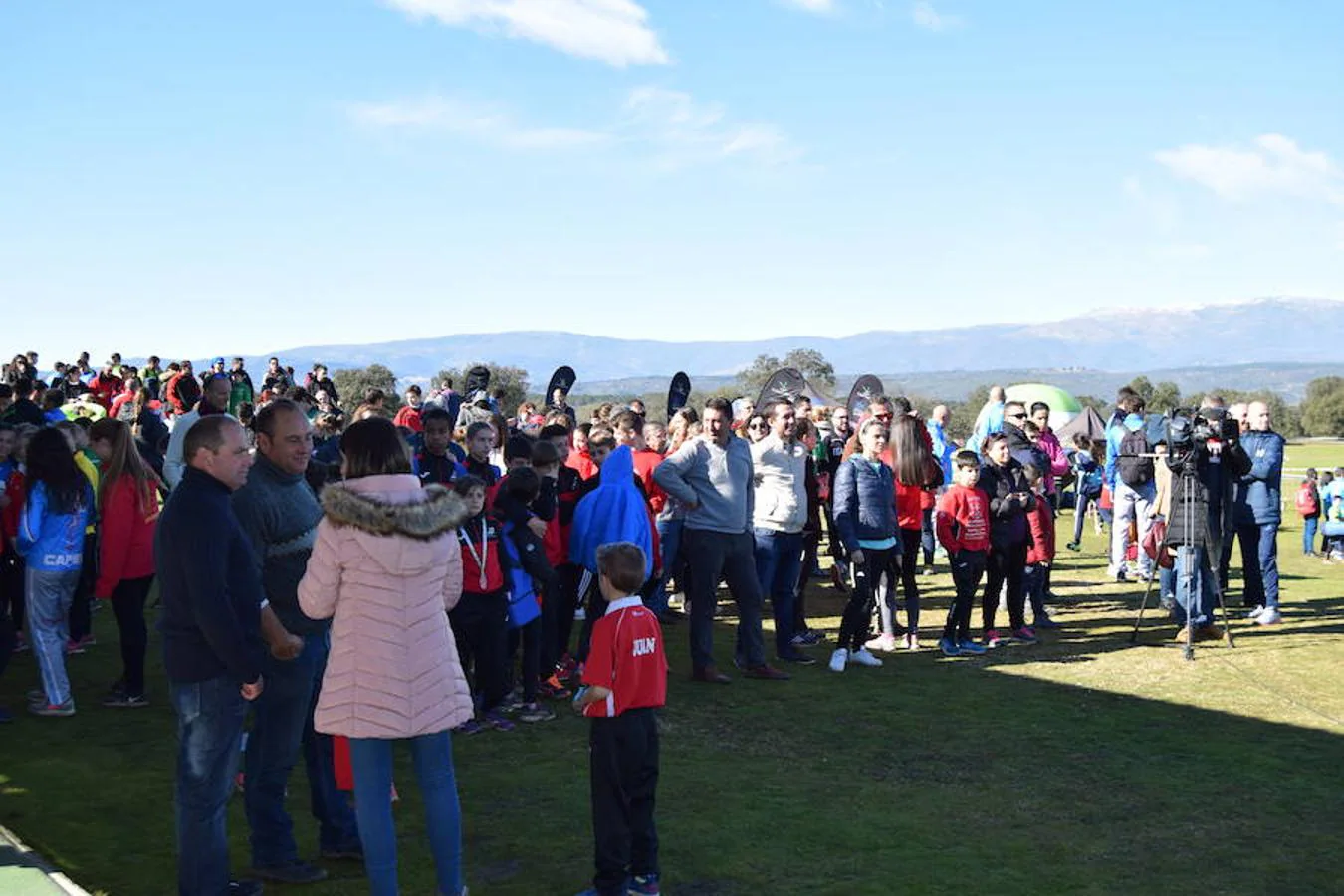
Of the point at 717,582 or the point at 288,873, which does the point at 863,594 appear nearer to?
the point at 717,582

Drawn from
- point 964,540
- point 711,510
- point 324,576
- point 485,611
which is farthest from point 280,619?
point 964,540

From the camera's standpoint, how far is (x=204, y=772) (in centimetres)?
457

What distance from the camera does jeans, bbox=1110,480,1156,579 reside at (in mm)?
13130

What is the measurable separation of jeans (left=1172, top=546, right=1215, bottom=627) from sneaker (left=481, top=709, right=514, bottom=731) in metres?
5.80

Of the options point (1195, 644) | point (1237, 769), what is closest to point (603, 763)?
point (1237, 769)

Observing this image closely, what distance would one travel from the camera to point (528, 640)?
320 inches

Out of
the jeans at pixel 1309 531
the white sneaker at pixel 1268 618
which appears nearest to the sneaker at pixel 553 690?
the white sneaker at pixel 1268 618

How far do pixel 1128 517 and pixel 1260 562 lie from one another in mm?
1908

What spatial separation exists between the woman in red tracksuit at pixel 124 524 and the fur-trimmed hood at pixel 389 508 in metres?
3.93

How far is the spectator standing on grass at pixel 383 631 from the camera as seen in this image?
4441mm

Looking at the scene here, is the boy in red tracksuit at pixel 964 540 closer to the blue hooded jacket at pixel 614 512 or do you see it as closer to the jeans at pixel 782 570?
the jeans at pixel 782 570

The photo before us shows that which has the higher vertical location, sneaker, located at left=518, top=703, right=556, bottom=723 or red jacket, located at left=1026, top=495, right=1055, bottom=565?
red jacket, located at left=1026, top=495, right=1055, bottom=565

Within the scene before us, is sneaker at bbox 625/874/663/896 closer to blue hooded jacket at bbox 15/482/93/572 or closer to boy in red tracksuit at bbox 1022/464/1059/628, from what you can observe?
blue hooded jacket at bbox 15/482/93/572

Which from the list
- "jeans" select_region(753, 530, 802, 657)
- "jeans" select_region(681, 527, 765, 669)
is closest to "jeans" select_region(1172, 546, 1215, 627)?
"jeans" select_region(753, 530, 802, 657)
